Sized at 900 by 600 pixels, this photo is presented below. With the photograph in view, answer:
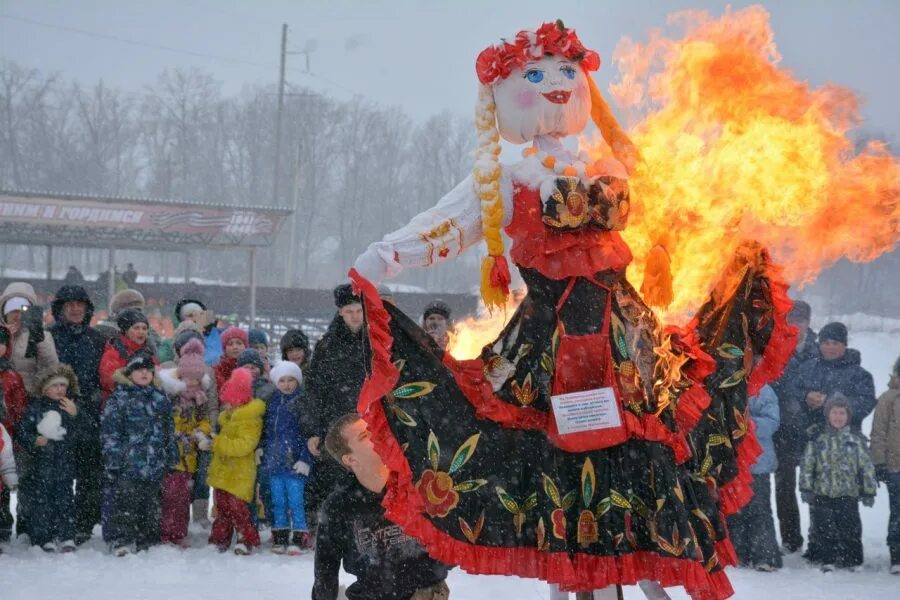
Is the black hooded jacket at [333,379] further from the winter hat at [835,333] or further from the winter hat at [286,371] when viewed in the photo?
the winter hat at [835,333]

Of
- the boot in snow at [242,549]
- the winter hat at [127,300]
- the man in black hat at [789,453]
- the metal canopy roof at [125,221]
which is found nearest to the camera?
the boot in snow at [242,549]

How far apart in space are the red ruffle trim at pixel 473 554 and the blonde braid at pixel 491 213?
428 mm

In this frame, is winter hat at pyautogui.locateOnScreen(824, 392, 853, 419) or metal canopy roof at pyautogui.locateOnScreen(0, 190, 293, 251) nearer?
winter hat at pyautogui.locateOnScreen(824, 392, 853, 419)

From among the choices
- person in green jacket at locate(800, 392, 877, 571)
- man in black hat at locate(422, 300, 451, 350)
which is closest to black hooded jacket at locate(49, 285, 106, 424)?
man in black hat at locate(422, 300, 451, 350)

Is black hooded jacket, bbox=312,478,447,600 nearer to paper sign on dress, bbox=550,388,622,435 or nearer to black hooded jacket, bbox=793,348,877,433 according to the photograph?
paper sign on dress, bbox=550,388,622,435

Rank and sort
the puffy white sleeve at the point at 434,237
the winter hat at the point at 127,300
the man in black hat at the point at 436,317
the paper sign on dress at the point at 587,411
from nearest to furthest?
the paper sign on dress at the point at 587,411 → the puffy white sleeve at the point at 434,237 → the man in black hat at the point at 436,317 → the winter hat at the point at 127,300

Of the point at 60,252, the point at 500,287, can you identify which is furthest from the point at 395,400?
the point at 60,252

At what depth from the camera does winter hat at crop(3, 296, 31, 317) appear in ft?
24.5

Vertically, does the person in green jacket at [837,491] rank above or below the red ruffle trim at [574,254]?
below

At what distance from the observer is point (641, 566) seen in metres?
3.53

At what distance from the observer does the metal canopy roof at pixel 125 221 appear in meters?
19.3

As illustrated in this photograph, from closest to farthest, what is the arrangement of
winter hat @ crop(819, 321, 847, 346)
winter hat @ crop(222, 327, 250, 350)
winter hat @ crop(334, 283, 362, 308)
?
winter hat @ crop(334, 283, 362, 308), winter hat @ crop(819, 321, 847, 346), winter hat @ crop(222, 327, 250, 350)

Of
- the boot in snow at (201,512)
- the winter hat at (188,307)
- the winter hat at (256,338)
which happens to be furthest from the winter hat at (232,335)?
the boot in snow at (201,512)

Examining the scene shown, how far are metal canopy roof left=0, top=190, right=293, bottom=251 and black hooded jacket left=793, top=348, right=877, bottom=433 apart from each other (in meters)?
13.4
